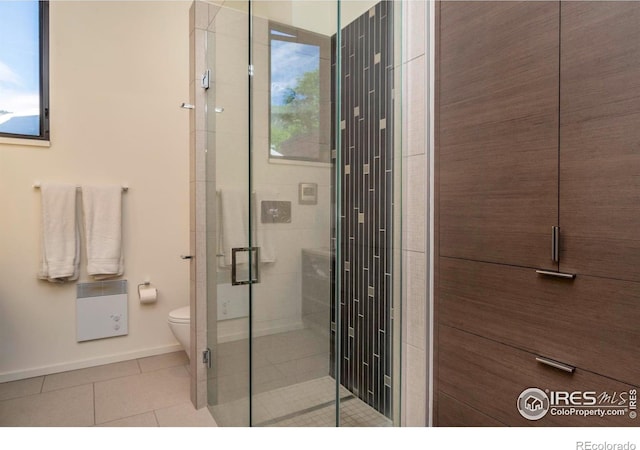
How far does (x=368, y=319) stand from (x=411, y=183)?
1.90 ft

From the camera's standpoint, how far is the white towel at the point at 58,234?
8.13ft

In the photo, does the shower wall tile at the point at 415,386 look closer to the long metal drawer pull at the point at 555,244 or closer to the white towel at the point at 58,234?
the long metal drawer pull at the point at 555,244

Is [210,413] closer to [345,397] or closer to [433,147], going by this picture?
[345,397]

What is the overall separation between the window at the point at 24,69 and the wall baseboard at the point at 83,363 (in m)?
1.57

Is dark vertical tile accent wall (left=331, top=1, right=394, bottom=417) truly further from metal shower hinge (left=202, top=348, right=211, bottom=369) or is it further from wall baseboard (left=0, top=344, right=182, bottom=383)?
wall baseboard (left=0, top=344, right=182, bottom=383)

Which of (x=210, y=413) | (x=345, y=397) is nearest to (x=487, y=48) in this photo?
(x=345, y=397)

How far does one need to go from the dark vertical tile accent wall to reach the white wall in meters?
1.97

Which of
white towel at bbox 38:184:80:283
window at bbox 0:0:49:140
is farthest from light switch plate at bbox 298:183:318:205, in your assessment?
window at bbox 0:0:49:140

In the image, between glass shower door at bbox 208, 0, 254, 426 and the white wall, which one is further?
the white wall

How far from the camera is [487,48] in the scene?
1119 millimetres

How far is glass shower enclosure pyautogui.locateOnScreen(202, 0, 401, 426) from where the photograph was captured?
1.33m

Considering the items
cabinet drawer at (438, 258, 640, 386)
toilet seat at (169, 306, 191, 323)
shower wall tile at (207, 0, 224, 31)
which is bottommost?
toilet seat at (169, 306, 191, 323)

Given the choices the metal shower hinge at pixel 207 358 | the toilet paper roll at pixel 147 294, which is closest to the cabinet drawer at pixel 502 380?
the metal shower hinge at pixel 207 358

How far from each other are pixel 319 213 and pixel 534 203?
0.67 meters
